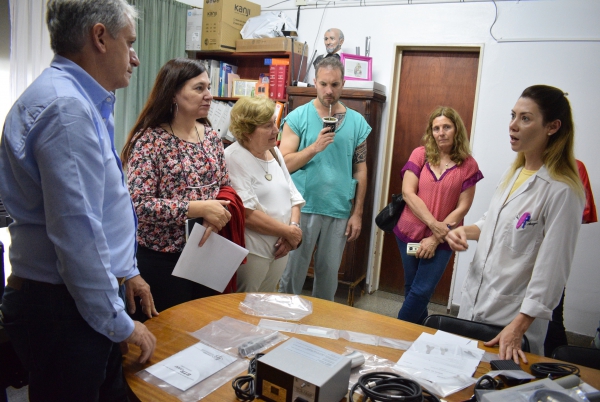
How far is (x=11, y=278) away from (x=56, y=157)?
0.34 m

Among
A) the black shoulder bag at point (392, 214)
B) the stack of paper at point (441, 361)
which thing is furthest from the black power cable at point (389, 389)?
the black shoulder bag at point (392, 214)

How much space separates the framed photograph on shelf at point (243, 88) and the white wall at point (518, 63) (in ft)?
3.86

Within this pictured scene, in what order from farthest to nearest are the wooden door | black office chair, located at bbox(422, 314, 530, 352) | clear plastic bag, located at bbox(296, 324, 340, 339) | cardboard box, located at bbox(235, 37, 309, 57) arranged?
1. cardboard box, located at bbox(235, 37, 309, 57)
2. the wooden door
3. black office chair, located at bbox(422, 314, 530, 352)
4. clear plastic bag, located at bbox(296, 324, 340, 339)

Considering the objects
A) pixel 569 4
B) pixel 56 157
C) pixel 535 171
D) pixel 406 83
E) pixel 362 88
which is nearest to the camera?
pixel 56 157

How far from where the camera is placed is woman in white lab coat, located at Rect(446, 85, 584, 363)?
1.50 meters

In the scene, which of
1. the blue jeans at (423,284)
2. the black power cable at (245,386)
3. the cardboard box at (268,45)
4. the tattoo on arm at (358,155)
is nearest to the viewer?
the black power cable at (245,386)

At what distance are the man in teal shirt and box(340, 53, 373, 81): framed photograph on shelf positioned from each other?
1.02 m

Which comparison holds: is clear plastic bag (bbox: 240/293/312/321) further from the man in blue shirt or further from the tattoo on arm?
the tattoo on arm

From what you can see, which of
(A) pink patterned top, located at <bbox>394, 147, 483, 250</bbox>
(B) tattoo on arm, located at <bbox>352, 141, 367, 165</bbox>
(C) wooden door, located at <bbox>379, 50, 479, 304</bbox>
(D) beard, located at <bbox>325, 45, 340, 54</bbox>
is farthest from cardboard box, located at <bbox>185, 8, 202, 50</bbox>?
(A) pink patterned top, located at <bbox>394, 147, 483, 250</bbox>

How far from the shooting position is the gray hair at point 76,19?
0.99 meters


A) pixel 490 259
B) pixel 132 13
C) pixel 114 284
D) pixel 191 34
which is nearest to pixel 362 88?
pixel 191 34

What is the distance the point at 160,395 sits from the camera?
1038mm

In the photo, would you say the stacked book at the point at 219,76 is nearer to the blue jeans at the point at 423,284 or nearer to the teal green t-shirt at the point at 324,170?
the teal green t-shirt at the point at 324,170

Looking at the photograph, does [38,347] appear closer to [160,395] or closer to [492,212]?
[160,395]
